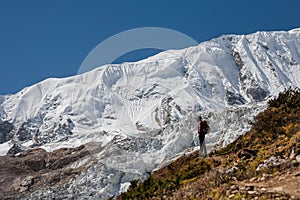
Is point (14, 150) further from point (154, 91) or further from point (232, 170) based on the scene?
point (232, 170)

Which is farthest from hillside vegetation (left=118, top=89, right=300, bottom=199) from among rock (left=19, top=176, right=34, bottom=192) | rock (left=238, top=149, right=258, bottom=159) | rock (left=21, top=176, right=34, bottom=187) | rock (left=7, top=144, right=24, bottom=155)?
rock (left=7, top=144, right=24, bottom=155)

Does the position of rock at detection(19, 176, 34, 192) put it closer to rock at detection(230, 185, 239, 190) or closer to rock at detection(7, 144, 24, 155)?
rock at detection(7, 144, 24, 155)

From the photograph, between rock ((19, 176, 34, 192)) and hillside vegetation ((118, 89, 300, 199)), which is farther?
rock ((19, 176, 34, 192))

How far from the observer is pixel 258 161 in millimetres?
9781

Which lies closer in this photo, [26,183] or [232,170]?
[232,170]

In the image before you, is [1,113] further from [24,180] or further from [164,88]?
[24,180]

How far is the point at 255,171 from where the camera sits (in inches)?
359

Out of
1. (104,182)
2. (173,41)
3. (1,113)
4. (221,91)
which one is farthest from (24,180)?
(1,113)

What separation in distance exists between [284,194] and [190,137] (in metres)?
54.7

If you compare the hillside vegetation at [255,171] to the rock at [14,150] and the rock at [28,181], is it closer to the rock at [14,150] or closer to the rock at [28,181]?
the rock at [28,181]

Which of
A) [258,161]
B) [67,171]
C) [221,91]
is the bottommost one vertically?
[221,91]

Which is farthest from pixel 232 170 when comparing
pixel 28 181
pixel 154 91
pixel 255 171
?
pixel 154 91

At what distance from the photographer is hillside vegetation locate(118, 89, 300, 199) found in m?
8.00

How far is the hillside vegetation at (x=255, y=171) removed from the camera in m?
8.00
